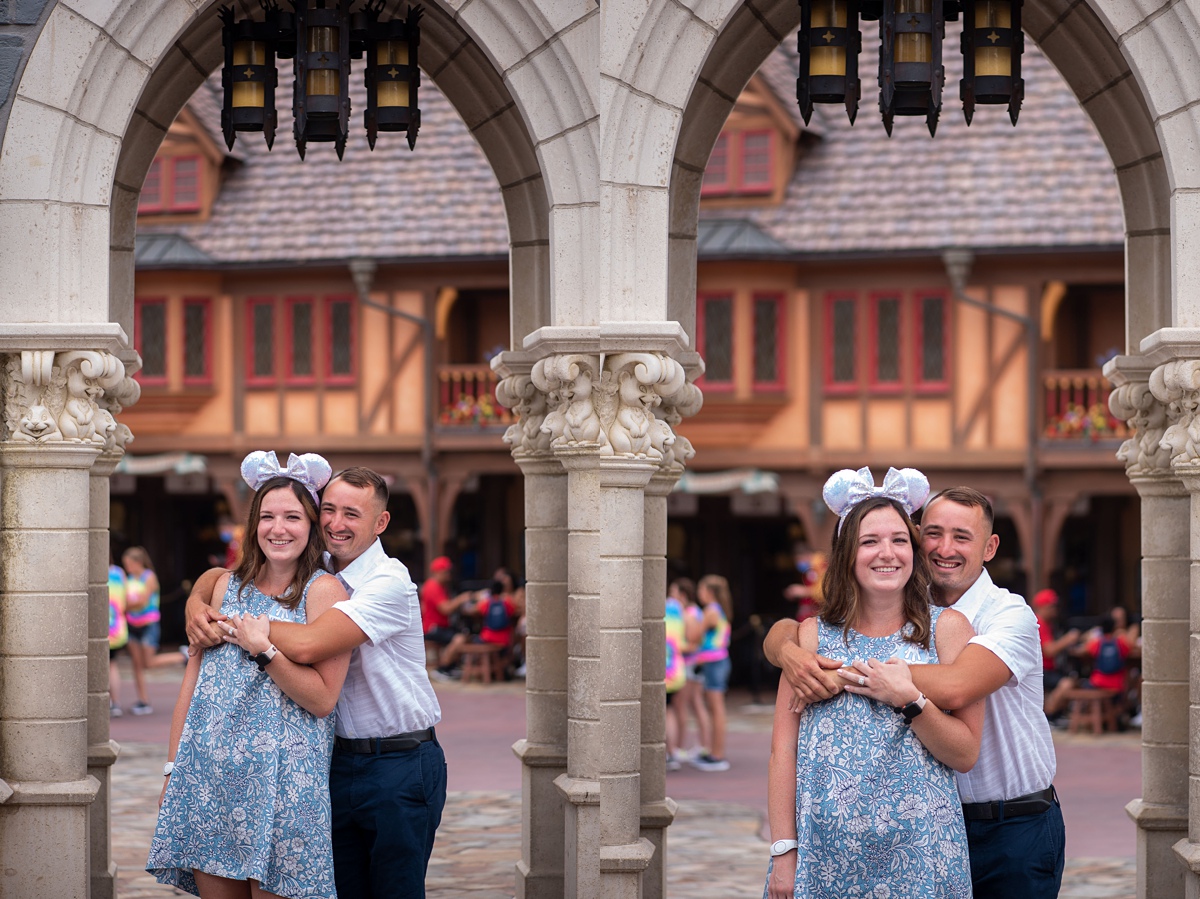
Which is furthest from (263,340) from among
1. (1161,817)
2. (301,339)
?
(1161,817)

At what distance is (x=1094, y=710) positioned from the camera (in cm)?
1614

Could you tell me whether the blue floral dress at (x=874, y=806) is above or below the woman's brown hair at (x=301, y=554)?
below

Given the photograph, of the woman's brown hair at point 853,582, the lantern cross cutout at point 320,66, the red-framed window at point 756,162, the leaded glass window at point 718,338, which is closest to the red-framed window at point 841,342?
the leaded glass window at point 718,338

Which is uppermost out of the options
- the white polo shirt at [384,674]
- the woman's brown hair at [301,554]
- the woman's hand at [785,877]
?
the woman's brown hair at [301,554]

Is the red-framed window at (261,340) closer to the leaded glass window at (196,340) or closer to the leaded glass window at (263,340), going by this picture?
the leaded glass window at (263,340)

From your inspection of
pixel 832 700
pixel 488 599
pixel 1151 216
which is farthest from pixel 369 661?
pixel 488 599

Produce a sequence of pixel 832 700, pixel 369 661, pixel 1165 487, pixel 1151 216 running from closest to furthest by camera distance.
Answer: pixel 832 700
pixel 369 661
pixel 1165 487
pixel 1151 216

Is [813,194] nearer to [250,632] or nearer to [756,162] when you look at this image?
[756,162]

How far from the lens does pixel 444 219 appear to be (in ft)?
72.1

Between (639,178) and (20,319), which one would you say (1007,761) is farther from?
(20,319)

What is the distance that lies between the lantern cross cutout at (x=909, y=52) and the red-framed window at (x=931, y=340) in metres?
13.8

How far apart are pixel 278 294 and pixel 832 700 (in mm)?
19495

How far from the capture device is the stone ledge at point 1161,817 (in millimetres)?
6516

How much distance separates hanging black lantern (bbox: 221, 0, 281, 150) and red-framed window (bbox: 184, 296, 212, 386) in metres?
16.6
